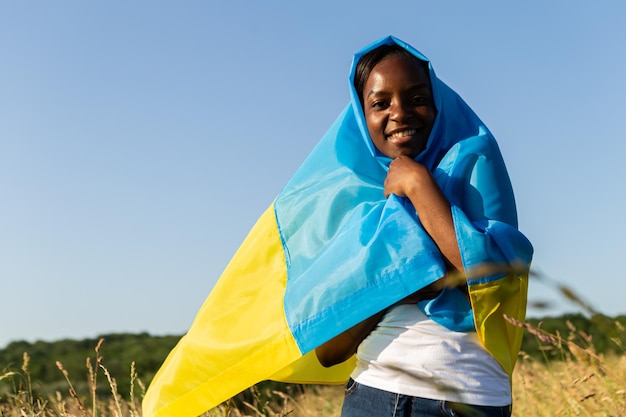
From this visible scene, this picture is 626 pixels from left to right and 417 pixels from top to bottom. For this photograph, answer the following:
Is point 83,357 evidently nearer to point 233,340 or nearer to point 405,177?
point 233,340

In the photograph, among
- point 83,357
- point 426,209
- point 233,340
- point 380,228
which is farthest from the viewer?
point 83,357

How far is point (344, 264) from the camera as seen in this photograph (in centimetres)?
286

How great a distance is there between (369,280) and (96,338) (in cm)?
1641

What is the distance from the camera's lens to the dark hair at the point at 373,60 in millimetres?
3061

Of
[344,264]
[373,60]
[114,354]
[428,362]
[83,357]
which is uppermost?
→ [373,60]

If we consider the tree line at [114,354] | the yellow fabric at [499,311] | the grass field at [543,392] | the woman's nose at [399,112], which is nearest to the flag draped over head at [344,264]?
the yellow fabric at [499,311]

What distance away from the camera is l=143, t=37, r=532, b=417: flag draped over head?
8.71 ft

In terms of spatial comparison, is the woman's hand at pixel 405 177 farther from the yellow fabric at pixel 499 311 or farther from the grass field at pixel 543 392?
the grass field at pixel 543 392

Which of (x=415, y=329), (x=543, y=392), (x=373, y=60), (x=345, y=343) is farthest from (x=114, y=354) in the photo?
(x=415, y=329)

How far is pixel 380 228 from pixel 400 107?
483mm

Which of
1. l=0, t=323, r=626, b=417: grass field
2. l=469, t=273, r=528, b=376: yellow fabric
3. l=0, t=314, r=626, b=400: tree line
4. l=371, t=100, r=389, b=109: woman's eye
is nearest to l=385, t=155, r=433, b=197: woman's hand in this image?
l=371, t=100, r=389, b=109: woman's eye

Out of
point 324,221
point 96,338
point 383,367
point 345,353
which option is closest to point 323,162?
point 324,221

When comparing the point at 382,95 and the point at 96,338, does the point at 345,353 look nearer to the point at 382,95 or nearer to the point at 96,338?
the point at 382,95

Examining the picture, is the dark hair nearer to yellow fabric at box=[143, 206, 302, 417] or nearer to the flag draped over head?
the flag draped over head
